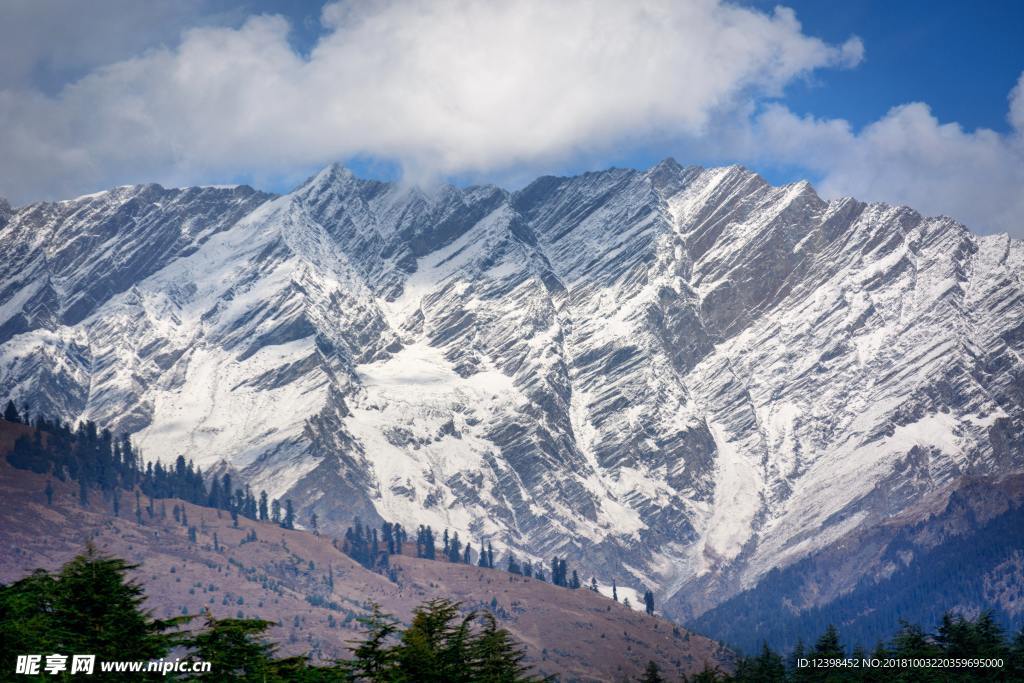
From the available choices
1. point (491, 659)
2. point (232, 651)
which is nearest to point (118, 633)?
point (232, 651)

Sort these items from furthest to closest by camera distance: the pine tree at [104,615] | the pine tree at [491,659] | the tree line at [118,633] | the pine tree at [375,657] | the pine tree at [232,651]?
1. the pine tree at [491,659]
2. the pine tree at [375,657]
3. the pine tree at [232,651]
4. the pine tree at [104,615]
5. the tree line at [118,633]

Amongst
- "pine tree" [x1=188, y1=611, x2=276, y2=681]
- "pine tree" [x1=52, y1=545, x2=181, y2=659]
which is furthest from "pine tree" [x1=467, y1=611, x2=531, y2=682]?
"pine tree" [x1=52, y1=545, x2=181, y2=659]

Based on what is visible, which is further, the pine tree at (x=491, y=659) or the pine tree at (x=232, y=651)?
the pine tree at (x=491, y=659)

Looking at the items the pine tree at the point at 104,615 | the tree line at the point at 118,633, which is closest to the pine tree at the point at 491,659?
the tree line at the point at 118,633

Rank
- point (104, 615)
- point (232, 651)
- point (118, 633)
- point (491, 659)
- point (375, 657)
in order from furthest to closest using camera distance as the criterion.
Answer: point (491, 659) → point (375, 657) → point (232, 651) → point (104, 615) → point (118, 633)

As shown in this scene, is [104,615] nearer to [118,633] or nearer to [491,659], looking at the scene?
[118,633]

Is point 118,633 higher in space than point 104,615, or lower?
lower

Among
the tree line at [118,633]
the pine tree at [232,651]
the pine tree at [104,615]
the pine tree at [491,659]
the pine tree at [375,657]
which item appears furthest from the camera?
the pine tree at [491,659]

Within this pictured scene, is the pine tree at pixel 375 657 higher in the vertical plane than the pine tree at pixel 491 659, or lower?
lower

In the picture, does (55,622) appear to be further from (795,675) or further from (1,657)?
(795,675)

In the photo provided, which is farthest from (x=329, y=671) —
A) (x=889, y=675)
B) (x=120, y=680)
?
(x=889, y=675)

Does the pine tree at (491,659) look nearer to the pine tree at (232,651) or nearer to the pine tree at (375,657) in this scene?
the pine tree at (375,657)

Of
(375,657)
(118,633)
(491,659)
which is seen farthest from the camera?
(491,659)

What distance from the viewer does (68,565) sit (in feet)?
223
